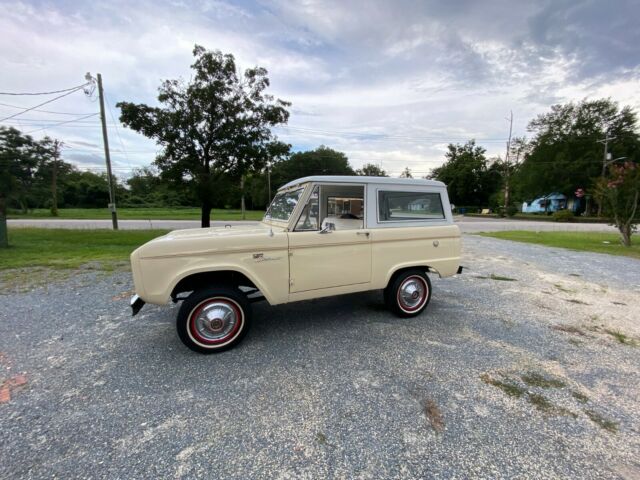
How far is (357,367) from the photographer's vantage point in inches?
112

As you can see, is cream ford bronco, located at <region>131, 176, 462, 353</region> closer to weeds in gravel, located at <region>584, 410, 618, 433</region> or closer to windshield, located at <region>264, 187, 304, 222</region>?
windshield, located at <region>264, 187, 304, 222</region>

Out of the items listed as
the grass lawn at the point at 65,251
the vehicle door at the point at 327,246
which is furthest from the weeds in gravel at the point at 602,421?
the grass lawn at the point at 65,251

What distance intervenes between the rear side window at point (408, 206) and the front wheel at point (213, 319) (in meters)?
2.07

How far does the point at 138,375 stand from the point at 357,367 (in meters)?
2.12

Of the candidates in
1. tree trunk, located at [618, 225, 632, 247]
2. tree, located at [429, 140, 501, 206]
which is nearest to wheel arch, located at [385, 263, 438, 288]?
tree trunk, located at [618, 225, 632, 247]

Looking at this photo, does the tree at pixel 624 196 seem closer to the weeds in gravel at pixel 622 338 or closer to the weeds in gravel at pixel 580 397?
the weeds in gravel at pixel 622 338

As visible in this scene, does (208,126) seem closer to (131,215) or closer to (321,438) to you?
(321,438)

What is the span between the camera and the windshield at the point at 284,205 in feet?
11.9

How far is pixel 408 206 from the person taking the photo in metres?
4.05

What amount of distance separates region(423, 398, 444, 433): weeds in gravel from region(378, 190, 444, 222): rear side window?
214 centimetres

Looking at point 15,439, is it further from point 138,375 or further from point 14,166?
point 14,166

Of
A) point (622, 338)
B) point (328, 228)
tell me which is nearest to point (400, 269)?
point (328, 228)

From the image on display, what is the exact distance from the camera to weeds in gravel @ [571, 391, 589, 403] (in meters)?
2.41

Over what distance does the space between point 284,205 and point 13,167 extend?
1881 centimetres
